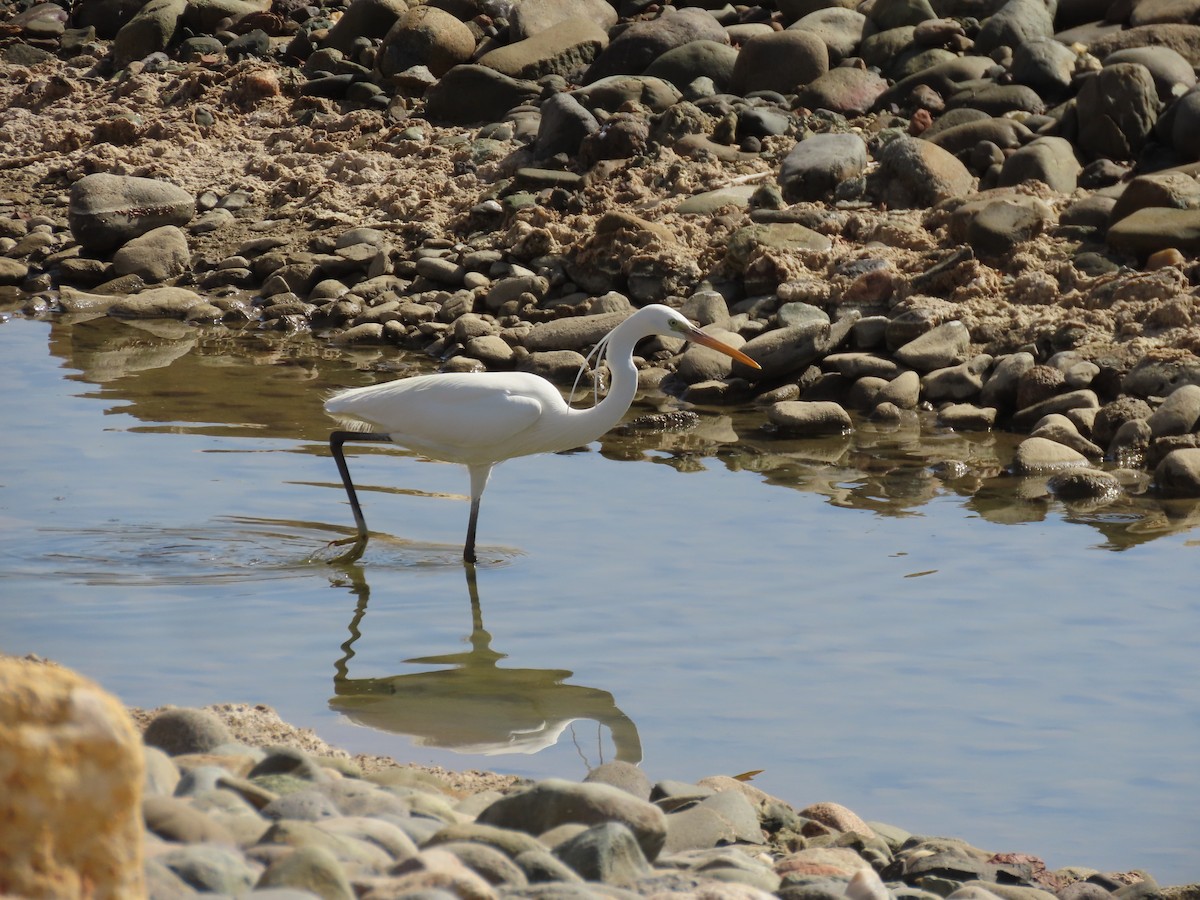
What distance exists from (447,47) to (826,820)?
686 inches

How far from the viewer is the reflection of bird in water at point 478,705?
19.7 ft

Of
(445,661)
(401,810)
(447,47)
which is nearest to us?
(401,810)

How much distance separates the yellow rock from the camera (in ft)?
8.16

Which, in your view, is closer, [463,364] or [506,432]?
[506,432]

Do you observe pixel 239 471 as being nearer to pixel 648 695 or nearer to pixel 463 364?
pixel 463 364

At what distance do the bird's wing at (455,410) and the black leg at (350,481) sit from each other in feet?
0.66

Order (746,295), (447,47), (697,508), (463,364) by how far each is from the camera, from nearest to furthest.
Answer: (697,508) → (463,364) → (746,295) → (447,47)

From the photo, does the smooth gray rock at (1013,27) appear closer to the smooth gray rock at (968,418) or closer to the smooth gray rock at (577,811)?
the smooth gray rock at (968,418)

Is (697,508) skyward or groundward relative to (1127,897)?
groundward

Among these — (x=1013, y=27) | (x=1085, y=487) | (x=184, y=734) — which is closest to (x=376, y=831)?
(x=184, y=734)

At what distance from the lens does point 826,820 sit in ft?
16.4

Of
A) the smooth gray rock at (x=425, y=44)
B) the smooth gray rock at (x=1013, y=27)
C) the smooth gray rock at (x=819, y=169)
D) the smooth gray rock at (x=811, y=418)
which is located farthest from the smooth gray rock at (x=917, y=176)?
the smooth gray rock at (x=425, y=44)

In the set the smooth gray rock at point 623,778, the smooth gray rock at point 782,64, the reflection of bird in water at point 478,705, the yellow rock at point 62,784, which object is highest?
the smooth gray rock at point 782,64

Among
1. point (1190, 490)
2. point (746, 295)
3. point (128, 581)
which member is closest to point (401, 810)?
point (128, 581)
